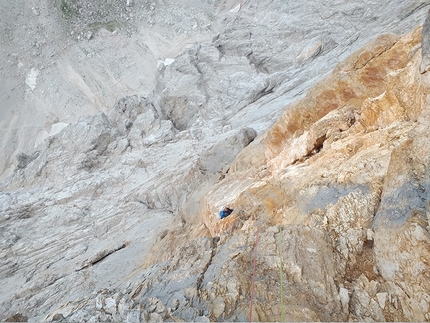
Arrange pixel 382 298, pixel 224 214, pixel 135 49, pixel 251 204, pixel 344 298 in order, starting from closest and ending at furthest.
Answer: pixel 382 298, pixel 344 298, pixel 251 204, pixel 224 214, pixel 135 49

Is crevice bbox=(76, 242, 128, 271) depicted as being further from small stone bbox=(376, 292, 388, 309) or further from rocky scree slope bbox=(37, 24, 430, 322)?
small stone bbox=(376, 292, 388, 309)

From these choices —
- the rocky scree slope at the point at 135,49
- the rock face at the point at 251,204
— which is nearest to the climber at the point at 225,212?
the rock face at the point at 251,204

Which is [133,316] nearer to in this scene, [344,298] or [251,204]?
[344,298]

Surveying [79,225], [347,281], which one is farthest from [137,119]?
[347,281]

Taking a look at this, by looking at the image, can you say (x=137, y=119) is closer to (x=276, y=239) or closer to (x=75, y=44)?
(x=75, y=44)

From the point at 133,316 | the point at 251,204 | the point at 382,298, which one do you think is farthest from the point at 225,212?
the point at 382,298

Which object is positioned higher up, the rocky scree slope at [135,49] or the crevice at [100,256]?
the rocky scree slope at [135,49]

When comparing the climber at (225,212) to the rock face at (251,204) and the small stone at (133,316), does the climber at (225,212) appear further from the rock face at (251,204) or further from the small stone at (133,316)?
the small stone at (133,316)

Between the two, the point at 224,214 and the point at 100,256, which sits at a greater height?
the point at 224,214
